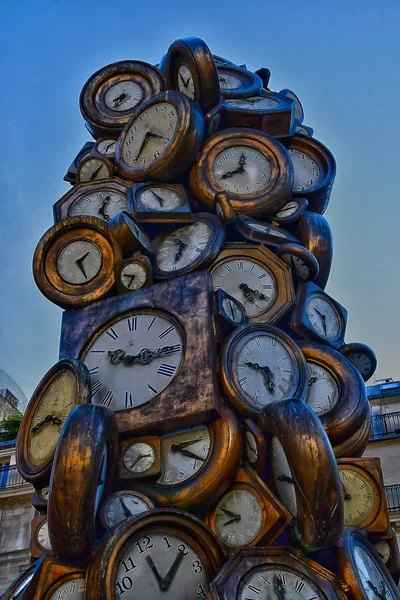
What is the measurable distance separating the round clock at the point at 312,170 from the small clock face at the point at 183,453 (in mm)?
4151

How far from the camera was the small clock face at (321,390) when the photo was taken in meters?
8.28

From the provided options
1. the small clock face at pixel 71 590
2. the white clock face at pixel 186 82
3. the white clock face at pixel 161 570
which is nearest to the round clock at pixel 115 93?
the white clock face at pixel 186 82

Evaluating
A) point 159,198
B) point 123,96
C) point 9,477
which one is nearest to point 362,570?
point 159,198

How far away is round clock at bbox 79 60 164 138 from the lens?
11.4 meters

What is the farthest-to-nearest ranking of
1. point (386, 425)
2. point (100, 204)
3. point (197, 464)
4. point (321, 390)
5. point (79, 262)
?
point (386, 425) < point (100, 204) < point (79, 262) < point (321, 390) < point (197, 464)

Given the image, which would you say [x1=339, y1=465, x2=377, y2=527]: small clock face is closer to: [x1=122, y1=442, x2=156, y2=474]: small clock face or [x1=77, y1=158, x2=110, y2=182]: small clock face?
[x1=122, y1=442, x2=156, y2=474]: small clock face

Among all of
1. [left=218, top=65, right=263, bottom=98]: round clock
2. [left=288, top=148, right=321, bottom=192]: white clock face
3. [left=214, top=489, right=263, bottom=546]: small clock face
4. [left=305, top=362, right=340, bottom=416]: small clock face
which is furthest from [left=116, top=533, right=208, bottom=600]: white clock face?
[left=218, top=65, right=263, bottom=98]: round clock

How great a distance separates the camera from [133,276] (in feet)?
28.4

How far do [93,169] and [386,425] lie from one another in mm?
10668

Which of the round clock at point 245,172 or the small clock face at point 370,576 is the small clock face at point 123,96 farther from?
the small clock face at point 370,576

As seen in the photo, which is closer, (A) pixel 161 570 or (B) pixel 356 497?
(A) pixel 161 570

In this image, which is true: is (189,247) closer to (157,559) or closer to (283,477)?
(283,477)

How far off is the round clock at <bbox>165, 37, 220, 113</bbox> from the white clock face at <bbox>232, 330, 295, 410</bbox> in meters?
3.82

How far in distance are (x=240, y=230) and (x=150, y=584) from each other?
4254 millimetres
